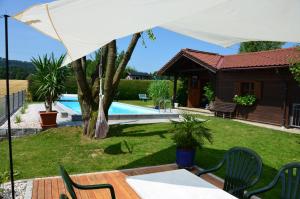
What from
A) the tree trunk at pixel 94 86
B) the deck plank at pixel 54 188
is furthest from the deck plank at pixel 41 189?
the tree trunk at pixel 94 86

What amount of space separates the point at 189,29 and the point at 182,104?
55.6 ft

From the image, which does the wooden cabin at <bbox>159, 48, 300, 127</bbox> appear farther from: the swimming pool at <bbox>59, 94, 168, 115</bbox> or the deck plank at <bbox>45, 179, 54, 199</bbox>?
the deck plank at <bbox>45, 179, 54, 199</bbox>

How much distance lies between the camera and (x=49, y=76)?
1024 centimetres

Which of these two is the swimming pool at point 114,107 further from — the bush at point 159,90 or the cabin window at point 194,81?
the cabin window at point 194,81

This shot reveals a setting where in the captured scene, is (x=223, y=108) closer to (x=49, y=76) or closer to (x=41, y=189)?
(x=49, y=76)

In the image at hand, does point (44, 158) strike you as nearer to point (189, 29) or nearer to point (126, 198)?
point (126, 198)

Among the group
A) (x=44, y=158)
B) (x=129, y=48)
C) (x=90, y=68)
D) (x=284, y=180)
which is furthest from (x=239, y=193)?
(x=90, y=68)

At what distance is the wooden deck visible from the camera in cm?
444

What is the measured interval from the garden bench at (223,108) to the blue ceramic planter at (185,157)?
389 inches

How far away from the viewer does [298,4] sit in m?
3.04

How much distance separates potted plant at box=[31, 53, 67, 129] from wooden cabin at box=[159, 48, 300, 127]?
912 cm

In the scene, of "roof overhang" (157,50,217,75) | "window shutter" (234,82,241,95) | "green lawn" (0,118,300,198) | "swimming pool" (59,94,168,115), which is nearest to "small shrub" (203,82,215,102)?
"roof overhang" (157,50,217,75)

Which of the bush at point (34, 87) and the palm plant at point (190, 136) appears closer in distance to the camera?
the palm plant at point (190, 136)

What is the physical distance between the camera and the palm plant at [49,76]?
1025cm
